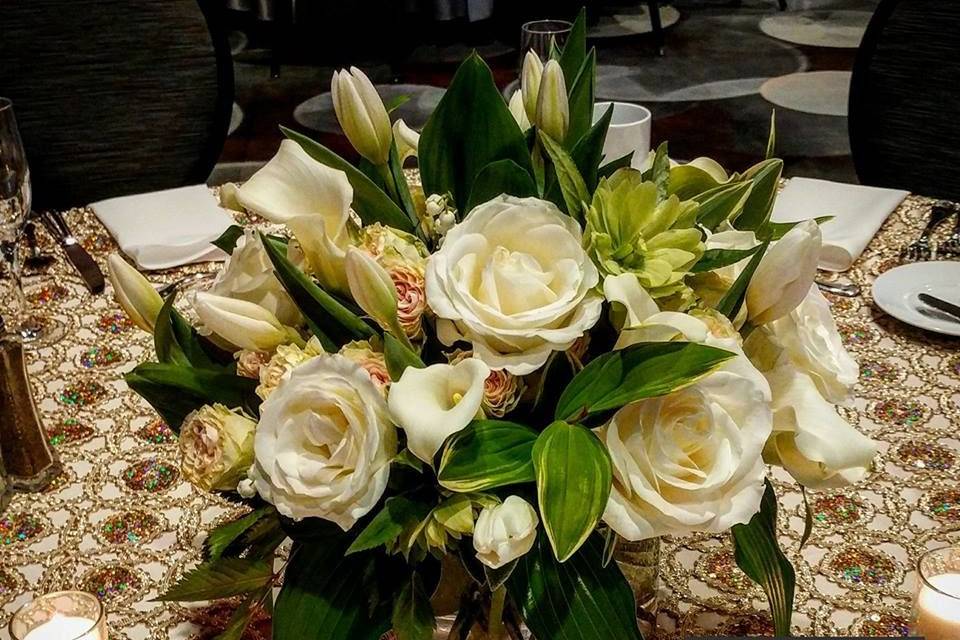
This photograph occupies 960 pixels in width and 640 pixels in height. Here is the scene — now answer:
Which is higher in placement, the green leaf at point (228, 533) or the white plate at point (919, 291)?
the green leaf at point (228, 533)

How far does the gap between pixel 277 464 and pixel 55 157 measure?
5.10 feet

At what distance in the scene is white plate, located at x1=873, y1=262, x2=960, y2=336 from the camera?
110 cm

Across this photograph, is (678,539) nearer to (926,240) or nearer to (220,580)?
(220,580)

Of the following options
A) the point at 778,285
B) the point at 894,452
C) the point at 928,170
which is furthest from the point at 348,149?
the point at 778,285

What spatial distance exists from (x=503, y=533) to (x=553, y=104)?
273 millimetres

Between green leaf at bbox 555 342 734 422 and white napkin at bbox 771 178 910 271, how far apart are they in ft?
2.51

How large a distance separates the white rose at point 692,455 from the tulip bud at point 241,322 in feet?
0.66

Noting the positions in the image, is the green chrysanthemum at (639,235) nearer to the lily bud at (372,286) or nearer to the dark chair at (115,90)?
the lily bud at (372,286)

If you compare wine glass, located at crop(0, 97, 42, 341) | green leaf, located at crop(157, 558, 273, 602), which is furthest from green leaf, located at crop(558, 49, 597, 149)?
wine glass, located at crop(0, 97, 42, 341)

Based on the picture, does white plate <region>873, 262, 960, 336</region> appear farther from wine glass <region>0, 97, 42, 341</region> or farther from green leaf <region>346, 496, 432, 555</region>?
wine glass <region>0, 97, 42, 341</region>

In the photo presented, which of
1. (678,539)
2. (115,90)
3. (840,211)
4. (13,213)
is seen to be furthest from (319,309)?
(115,90)

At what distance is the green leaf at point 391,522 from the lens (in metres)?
0.50

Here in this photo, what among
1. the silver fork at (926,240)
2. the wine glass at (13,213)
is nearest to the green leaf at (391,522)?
the wine glass at (13,213)

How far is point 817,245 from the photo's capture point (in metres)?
0.56
